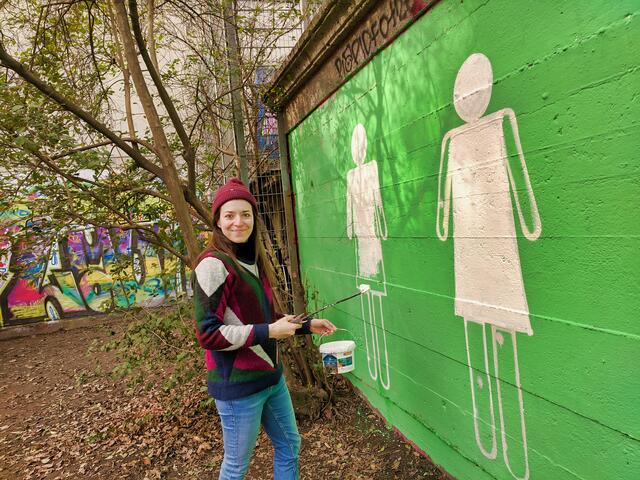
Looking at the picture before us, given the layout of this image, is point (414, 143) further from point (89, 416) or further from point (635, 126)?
point (89, 416)

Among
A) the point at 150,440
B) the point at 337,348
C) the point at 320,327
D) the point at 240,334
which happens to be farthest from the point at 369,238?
the point at 150,440

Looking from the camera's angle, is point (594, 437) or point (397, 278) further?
point (397, 278)


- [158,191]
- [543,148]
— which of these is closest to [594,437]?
[543,148]

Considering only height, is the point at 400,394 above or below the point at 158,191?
below

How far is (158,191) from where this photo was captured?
12.8ft

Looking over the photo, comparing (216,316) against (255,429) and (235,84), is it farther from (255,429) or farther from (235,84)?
(235,84)

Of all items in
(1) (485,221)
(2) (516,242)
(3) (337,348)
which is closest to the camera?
(2) (516,242)

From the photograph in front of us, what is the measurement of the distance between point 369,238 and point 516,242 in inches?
58.3

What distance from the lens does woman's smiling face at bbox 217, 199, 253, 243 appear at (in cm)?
203

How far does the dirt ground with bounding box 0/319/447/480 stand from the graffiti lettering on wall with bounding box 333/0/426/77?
8.86ft

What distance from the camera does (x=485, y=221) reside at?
1963 mm

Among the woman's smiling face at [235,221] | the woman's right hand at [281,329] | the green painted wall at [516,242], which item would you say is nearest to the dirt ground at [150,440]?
the green painted wall at [516,242]

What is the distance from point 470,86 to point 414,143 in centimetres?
55

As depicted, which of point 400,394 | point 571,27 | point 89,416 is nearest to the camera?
point 571,27
